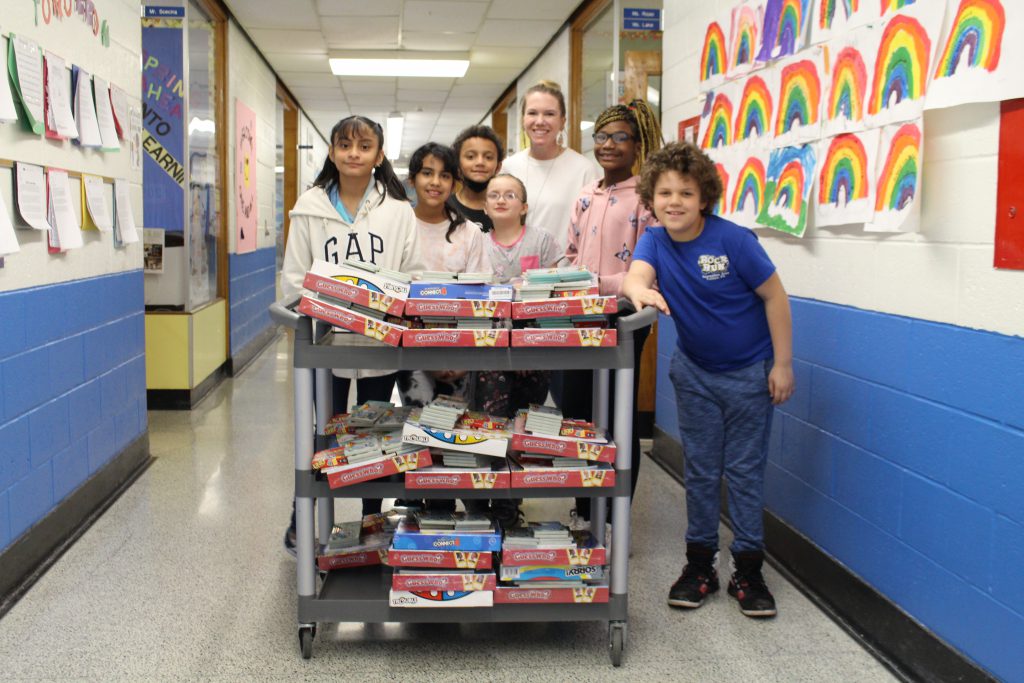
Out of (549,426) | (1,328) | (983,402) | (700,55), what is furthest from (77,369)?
(983,402)

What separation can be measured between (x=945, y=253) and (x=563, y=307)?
848 mm

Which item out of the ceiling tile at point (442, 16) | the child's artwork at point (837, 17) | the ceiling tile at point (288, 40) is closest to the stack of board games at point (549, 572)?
the child's artwork at point (837, 17)

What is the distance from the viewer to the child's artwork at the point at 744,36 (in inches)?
124

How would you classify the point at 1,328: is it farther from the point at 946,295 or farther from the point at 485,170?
the point at 946,295

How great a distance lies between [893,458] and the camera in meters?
2.40

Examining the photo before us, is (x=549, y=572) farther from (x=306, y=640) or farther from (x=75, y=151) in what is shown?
(x=75, y=151)

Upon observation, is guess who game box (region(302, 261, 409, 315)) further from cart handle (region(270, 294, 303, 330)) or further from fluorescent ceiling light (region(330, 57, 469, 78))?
fluorescent ceiling light (region(330, 57, 469, 78))

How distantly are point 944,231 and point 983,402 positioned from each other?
393 millimetres

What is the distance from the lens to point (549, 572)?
2305mm

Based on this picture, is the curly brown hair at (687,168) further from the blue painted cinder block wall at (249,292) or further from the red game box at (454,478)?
the blue painted cinder block wall at (249,292)

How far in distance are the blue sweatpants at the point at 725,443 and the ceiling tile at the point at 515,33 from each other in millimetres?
4671

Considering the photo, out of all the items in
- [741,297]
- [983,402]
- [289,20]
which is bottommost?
[983,402]

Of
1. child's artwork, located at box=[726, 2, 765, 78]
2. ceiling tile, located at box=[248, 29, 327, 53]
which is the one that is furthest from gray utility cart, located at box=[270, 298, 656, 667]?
ceiling tile, located at box=[248, 29, 327, 53]

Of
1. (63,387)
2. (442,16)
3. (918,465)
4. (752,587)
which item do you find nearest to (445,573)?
(752,587)
